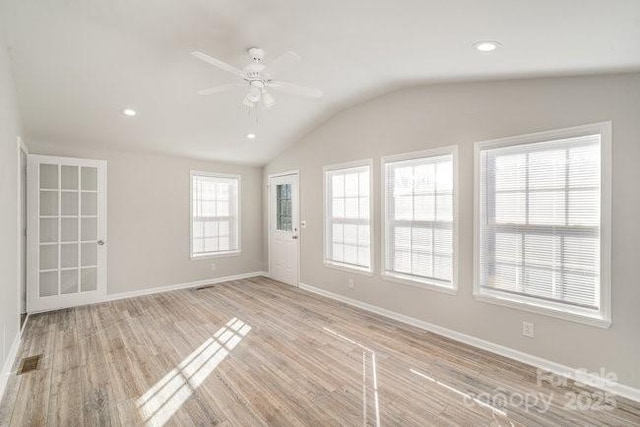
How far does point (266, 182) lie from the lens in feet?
20.6

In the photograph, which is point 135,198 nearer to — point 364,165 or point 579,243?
point 364,165

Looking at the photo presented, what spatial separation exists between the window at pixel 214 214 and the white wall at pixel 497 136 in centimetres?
206

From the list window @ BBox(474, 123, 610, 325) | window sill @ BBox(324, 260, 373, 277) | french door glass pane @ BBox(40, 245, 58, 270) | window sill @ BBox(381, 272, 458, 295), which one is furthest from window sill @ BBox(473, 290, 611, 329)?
french door glass pane @ BBox(40, 245, 58, 270)

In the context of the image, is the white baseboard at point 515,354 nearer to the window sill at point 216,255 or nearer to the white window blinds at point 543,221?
the white window blinds at point 543,221

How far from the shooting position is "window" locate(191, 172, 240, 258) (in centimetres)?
561

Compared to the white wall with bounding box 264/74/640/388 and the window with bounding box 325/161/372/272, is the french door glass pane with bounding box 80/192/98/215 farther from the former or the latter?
the window with bounding box 325/161/372/272

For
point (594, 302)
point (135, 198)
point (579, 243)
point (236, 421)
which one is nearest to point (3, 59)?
point (135, 198)

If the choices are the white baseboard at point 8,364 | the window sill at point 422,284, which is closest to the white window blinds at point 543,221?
the window sill at point 422,284

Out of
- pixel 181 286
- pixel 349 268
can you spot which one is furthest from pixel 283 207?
pixel 181 286

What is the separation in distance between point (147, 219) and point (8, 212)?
7.42 ft

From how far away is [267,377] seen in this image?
2.54m

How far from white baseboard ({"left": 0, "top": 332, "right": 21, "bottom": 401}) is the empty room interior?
0.04 metres

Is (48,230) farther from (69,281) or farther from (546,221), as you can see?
(546,221)

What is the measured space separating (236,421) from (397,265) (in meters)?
2.59
